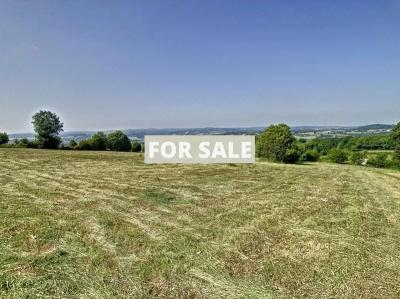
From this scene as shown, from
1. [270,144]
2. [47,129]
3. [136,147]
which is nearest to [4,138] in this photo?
[47,129]

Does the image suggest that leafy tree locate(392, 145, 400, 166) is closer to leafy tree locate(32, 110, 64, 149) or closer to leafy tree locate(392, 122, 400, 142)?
leafy tree locate(392, 122, 400, 142)

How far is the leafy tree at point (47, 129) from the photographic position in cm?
5661

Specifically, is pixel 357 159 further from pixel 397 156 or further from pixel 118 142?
pixel 118 142

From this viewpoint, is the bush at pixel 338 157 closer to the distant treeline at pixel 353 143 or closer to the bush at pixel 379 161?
the bush at pixel 379 161

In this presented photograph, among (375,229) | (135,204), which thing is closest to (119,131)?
(135,204)

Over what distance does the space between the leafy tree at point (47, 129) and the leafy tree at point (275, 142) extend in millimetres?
38329

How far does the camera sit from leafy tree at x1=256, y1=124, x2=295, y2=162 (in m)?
41.2

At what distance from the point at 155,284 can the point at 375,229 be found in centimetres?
641

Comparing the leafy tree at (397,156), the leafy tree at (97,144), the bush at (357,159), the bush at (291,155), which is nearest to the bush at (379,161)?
the bush at (357,159)

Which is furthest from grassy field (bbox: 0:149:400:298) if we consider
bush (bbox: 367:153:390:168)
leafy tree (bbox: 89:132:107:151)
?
bush (bbox: 367:153:390:168)

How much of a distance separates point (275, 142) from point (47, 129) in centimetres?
4344

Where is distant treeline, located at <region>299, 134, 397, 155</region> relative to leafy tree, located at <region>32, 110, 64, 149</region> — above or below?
below

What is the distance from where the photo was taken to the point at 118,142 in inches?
2692

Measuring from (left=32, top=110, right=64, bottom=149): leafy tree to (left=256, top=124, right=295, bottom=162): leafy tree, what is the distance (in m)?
38.3
